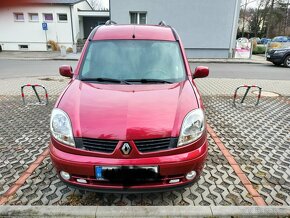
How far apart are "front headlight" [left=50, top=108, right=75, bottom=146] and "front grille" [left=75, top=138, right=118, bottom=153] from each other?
0.11 m

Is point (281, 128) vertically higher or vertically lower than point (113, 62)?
lower

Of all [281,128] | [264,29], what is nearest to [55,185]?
[281,128]

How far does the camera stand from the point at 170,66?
367 centimetres

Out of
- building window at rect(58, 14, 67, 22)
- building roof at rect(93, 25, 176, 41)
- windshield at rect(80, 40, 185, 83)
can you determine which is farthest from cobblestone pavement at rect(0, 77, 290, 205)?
building window at rect(58, 14, 67, 22)

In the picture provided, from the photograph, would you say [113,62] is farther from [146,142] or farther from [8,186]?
[8,186]

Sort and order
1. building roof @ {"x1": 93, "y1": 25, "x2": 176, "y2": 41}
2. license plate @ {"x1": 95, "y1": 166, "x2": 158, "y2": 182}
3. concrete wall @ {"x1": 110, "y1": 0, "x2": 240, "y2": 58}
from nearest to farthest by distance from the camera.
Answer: license plate @ {"x1": 95, "y1": 166, "x2": 158, "y2": 182}, building roof @ {"x1": 93, "y1": 25, "x2": 176, "y2": 41}, concrete wall @ {"x1": 110, "y1": 0, "x2": 240, "y2": 58}

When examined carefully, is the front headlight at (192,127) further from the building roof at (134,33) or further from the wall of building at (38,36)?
the wall of building at (38,36)

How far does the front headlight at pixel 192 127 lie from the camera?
264 cm

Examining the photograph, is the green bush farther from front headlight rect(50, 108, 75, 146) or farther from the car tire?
front headlight rect(50, 108, 75, 146)

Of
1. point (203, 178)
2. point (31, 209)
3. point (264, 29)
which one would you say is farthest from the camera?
point (264, 29)

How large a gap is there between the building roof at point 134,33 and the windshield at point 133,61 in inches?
3.5

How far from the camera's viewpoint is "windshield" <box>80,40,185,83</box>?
353 centimetres

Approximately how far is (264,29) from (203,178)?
4651 centimetres

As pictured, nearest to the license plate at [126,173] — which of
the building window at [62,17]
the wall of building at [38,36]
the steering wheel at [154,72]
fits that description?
the steering wheel at [154,72]
